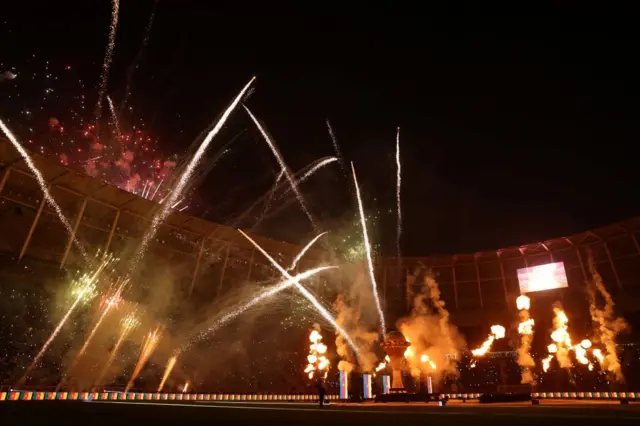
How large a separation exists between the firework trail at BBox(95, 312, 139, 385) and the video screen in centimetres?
2669

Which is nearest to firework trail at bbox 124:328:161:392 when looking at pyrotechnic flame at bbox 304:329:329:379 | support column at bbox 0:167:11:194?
support column at bbox 0:167:11:194

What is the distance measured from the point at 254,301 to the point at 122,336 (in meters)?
9.75

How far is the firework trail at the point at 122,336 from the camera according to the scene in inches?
863

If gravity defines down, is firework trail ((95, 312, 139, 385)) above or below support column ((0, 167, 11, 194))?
below

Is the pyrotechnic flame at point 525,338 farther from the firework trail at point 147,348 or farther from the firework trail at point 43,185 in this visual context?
the firework trail at point 43,185

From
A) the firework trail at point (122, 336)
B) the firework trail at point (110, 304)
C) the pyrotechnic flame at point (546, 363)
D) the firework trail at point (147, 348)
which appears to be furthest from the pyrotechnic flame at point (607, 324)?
the firework trail at point (110, 304)

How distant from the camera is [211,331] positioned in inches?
1095

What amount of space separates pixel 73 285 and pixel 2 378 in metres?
5.08

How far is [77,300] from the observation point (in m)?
22.1

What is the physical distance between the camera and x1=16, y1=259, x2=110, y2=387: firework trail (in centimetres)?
1926

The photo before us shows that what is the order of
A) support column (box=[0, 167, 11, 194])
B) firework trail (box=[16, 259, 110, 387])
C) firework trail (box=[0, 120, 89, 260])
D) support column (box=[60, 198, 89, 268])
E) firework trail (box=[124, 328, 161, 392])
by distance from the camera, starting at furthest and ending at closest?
firework trail (box=[124, 328, 161, 392])
support column (box=[60, 198, 89, 268])
firework trail (box=[16, 259, 110, 387])
support column (box=[0, 167, 11, 194])
firework trail (box=[0, 120, 89, 260])

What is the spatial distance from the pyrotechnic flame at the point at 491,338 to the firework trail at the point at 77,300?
2580cm

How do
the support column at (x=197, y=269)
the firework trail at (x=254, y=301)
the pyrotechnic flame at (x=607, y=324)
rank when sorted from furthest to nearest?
the support column at (x=197, y=269)
the firework trail at (x=254, y=301)
the pyrotechnic flame at (x=607, y=324)

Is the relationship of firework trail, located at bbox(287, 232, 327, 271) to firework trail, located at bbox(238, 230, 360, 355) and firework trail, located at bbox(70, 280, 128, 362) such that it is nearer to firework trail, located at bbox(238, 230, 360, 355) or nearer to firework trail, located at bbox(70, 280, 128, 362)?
firework trail, located at bbox(238, 230, 360, 355)
